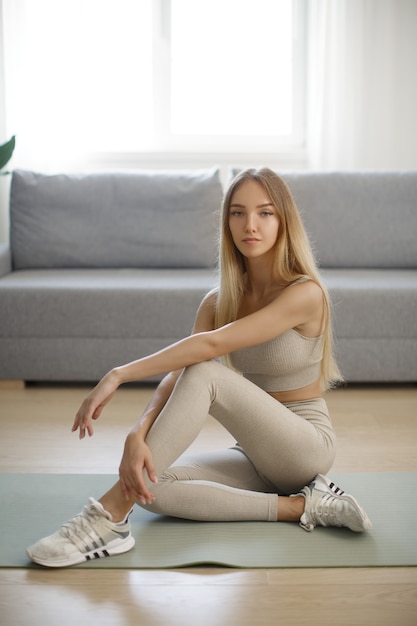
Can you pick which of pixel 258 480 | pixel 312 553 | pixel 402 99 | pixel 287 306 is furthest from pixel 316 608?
pixel 402 99

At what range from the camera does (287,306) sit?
206 centimetres

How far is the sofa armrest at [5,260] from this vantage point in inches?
154

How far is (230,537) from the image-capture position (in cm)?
201

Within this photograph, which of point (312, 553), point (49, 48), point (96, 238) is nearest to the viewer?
point (312, 553)

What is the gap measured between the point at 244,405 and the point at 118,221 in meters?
2.19

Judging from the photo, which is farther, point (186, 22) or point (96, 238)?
point (186, 22)

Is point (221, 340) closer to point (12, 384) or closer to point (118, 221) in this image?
point (12, 384)

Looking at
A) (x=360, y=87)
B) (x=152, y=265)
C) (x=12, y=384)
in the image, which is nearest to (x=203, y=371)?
(x=12, y=384)

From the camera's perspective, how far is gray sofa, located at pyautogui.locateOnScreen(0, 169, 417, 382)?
3504 mm

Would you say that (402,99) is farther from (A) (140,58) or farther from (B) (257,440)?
(B) (257,440)

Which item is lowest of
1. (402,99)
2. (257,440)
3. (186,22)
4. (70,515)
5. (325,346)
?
(70,515)

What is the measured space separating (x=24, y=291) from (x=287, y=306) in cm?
176

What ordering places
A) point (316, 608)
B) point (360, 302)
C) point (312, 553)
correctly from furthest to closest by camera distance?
point (360, 302)
point (312, 553)
point (316, 608)

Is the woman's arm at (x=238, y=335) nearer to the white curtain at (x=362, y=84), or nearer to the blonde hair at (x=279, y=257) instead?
the blonde hair at (x=279, y=257)
